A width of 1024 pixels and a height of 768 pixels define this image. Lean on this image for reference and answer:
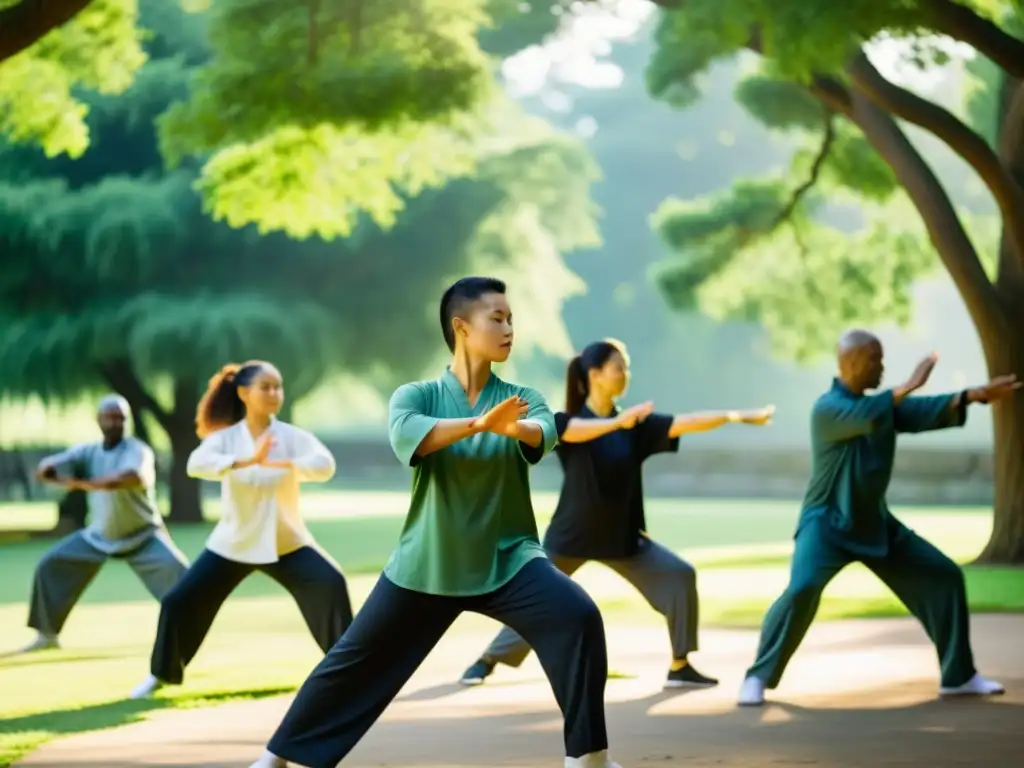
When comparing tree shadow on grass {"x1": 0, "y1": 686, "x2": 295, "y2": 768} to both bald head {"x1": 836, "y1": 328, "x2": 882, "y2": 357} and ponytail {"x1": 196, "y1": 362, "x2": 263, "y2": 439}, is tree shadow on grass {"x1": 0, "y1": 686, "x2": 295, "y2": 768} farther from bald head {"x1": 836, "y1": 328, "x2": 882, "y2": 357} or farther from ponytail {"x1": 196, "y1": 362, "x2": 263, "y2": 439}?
bald head {"x1": 836, "y1": 328, "x2": 882, "y2": 357}

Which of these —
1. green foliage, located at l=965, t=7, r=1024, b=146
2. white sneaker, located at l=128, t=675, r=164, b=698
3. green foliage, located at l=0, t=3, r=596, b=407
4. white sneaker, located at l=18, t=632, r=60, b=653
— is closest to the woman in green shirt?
white sneaker, located at l=128, t=675, r=164, b=698

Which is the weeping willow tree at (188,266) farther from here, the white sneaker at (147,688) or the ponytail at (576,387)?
the white sneaker at (147,688)

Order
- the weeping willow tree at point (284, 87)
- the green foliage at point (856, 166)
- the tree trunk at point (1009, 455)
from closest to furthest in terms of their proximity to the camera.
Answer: the weeping willow tree at point (284, 87) → the tree trunk at point (1009, 455) → the green foliage at point (856, 166)

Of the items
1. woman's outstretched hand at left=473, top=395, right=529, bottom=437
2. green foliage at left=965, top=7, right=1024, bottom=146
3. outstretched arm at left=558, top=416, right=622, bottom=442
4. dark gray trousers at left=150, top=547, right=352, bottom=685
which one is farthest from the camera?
green foliage at left=965, top=7, right=1024, bottom=146

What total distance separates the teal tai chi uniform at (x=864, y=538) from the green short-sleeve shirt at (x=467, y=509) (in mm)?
3101

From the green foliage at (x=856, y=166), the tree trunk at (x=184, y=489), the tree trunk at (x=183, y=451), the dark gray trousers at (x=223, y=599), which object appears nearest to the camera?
the dark gray trousers at (x=223, y=599)

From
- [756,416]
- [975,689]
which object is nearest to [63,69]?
[756,416]

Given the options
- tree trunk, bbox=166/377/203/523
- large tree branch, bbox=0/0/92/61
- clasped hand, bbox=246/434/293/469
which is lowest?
clasped hand, bbox=246/434/293/469

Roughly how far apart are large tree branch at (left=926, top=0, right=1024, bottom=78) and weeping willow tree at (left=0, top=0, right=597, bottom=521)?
10796 mm

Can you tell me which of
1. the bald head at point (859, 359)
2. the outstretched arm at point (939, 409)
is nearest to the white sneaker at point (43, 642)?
the bald head at point (859, 359)

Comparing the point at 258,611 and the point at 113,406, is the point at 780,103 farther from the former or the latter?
the point at 113,406

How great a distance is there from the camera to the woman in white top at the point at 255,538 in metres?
9.66

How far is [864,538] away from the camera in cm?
913

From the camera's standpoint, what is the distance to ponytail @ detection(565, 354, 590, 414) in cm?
988
